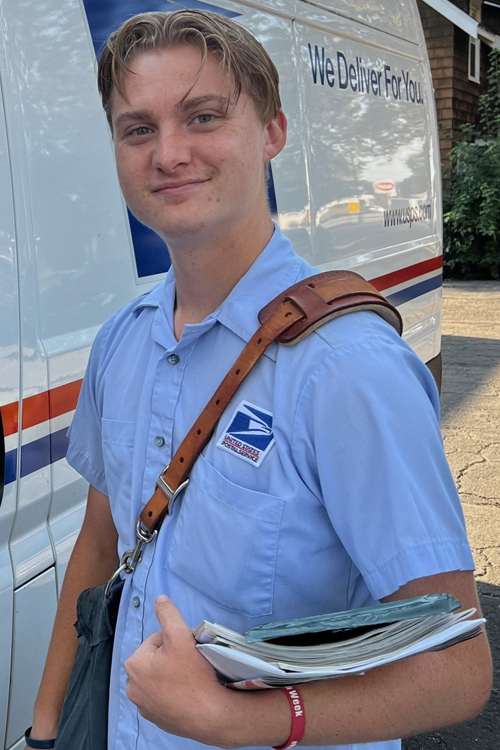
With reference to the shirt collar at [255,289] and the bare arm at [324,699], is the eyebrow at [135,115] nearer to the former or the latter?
the shirt collar at [255,289]

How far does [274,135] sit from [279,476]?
1.77ft

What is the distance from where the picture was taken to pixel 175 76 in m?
1.17

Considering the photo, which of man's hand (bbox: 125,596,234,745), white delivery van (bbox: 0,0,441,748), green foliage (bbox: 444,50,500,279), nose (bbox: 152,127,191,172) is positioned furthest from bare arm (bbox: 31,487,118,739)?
green foliage (bbox: 444,50,500,279)

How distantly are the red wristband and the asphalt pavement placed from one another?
6.70 ft

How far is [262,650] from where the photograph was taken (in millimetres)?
948

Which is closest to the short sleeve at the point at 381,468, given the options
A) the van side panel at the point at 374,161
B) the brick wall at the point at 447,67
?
the van side panel at the point at 374,161

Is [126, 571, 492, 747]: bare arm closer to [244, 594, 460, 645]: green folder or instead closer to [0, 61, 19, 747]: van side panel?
[244, 594, 460, 645]: green folder

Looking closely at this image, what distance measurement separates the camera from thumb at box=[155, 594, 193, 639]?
3.30 ft

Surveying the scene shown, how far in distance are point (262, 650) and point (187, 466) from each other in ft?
0.97

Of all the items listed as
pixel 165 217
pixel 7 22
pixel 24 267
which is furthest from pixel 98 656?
pixel 7 22

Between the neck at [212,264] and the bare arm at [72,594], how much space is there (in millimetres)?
417

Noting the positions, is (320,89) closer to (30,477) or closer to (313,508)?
(30,477)

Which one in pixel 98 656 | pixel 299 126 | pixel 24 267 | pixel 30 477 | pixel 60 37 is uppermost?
pixel 60 37

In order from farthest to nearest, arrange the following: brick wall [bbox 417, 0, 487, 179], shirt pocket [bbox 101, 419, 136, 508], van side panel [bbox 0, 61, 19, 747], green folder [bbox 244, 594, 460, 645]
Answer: brick wall [bbox 417, 0, 487, 179] < van side panel [bbox 0, 61, 19, 747] < shirt pocket [bbox 101, 419, 136, 508] < green folder [bbox 244, 594, 460, 645]
